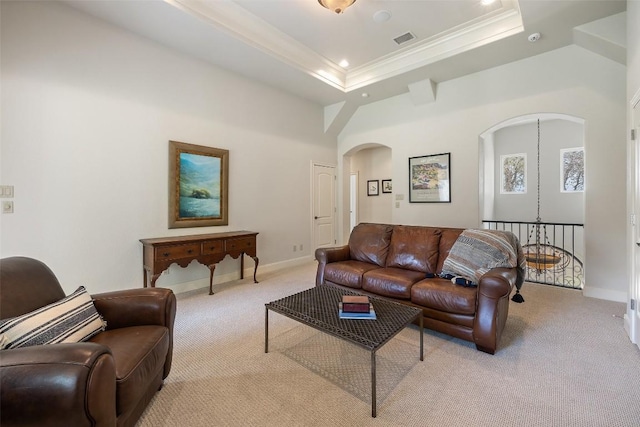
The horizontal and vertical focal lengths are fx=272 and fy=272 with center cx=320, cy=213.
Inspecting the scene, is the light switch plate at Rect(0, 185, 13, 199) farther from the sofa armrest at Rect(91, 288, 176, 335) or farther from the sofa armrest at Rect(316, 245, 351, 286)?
the sofa armrest at Rect(316, 245, 351, 286)

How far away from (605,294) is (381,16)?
4.35m

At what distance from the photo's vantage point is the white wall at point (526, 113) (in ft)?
10.8

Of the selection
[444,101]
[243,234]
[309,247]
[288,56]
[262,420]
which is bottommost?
[262,420]

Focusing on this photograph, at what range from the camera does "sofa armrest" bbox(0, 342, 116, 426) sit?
3.10 ft

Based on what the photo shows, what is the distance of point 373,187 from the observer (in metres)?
7.73

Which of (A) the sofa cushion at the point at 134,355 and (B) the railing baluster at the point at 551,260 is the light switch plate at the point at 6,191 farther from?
(B) the railing baluster at the point at 551,260

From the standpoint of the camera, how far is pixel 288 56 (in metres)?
3.90

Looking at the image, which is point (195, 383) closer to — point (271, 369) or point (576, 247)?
point (271, 369)

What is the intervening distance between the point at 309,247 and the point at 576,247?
6.58m

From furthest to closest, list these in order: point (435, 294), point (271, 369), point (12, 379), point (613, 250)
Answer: point (613, 250) → point (435, 294) → point (271, 369) → point (12, 379)

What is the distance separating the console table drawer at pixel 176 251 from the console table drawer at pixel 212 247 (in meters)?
0.09

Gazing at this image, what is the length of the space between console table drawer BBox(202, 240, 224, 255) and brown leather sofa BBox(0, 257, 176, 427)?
6.08 feet

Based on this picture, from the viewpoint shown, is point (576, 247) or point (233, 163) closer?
point (233, 163)

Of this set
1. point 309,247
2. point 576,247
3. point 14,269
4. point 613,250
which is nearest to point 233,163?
point 309,247
